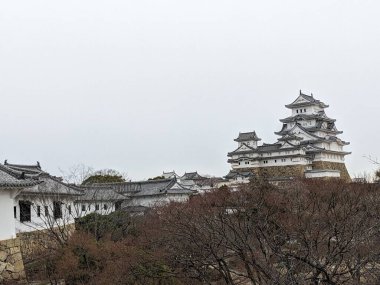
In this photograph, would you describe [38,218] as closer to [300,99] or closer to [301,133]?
[301,133]

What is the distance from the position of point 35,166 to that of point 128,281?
1750 cm

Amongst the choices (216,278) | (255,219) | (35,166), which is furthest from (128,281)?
(35,166)

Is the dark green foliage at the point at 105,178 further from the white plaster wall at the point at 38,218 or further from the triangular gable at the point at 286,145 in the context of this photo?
the white plaster wall at the point at 38,218

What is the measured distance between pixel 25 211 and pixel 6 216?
5.32 m

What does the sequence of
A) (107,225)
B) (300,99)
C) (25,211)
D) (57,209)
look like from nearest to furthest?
(25,211)
(107,225)
(57,209)
(300,99)

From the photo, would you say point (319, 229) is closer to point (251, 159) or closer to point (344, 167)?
point (251, 159)

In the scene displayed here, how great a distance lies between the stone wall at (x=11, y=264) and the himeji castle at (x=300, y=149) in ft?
94.9

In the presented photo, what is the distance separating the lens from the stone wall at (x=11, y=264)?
42.8 feet

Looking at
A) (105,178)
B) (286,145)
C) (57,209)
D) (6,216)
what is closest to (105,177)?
(105,178)

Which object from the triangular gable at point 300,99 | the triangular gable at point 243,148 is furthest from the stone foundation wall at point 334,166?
the triangular gable at point 300,99

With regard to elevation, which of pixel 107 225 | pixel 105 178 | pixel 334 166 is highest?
pixel 105 178

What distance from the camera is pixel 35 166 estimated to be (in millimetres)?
26109

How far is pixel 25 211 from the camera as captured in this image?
18.6 meters

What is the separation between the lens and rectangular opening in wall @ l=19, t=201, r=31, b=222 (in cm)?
1839
